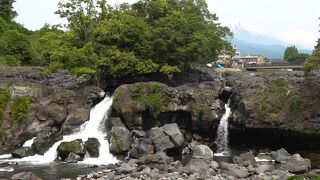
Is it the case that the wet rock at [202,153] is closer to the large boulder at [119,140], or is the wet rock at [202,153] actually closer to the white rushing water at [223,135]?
the white rushing water at [223,135]

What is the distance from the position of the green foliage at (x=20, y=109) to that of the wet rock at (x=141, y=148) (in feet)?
35.0

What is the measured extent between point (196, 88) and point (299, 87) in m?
9.41

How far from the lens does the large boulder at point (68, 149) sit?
36.5m

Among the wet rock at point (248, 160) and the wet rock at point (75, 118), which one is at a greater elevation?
the wet rock at point (75, 118)

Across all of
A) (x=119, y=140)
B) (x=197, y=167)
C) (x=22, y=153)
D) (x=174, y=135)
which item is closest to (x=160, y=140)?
(x=174, y=135)

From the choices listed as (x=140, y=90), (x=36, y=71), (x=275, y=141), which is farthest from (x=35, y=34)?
(x=275, y=141)

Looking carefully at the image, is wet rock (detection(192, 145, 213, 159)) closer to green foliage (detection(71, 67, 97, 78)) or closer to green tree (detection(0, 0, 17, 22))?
green foliage (detection(71, 67, 97, 78))

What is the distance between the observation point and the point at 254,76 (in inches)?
1897

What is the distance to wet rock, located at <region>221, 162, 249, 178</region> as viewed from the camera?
3073 cm

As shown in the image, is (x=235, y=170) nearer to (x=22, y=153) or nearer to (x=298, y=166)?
(x=298, y=166)

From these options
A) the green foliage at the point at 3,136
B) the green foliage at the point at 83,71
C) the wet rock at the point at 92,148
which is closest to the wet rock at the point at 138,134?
the wet rock at the point at 92,148

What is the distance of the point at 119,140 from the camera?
123 ft

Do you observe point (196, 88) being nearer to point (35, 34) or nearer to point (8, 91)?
point (8, 91)

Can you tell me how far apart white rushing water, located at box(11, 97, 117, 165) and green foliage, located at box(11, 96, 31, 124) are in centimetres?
436
